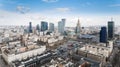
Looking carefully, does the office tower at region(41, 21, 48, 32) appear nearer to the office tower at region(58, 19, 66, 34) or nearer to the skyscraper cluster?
the skyscraper cluster

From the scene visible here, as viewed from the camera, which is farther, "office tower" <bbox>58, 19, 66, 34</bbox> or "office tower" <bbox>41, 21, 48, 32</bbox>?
"office tower" <bbox>41, 21, 48, 32</bbox>

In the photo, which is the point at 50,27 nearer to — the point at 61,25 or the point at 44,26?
the point at 44,26

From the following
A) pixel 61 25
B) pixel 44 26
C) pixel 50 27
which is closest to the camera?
pixel 61 25

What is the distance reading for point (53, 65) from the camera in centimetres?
500

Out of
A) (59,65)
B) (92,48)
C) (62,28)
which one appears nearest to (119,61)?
(92,48)

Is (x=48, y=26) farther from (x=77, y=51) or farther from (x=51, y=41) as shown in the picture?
(x=77, y=51)

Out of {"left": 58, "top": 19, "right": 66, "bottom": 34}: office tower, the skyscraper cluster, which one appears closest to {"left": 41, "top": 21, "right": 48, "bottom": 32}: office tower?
the skyscraper cluster

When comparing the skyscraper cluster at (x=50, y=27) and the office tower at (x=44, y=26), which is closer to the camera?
the skyscraper cluster at (x=50, y=27)

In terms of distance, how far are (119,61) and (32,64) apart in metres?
4.65

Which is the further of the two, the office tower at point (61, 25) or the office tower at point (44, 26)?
the office tower at point (44, 26)

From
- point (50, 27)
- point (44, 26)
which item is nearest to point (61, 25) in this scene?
point (50, 27)

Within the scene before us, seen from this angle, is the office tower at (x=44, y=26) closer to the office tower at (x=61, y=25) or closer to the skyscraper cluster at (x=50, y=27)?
the skyscraper cluster at (x=50, y=27)

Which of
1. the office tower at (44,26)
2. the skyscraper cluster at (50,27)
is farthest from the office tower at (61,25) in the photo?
the office tower at (44,26)

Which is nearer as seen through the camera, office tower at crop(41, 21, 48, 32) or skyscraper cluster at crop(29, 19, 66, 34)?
skyscraper cluster at crop(29, 19, 66, 34)
